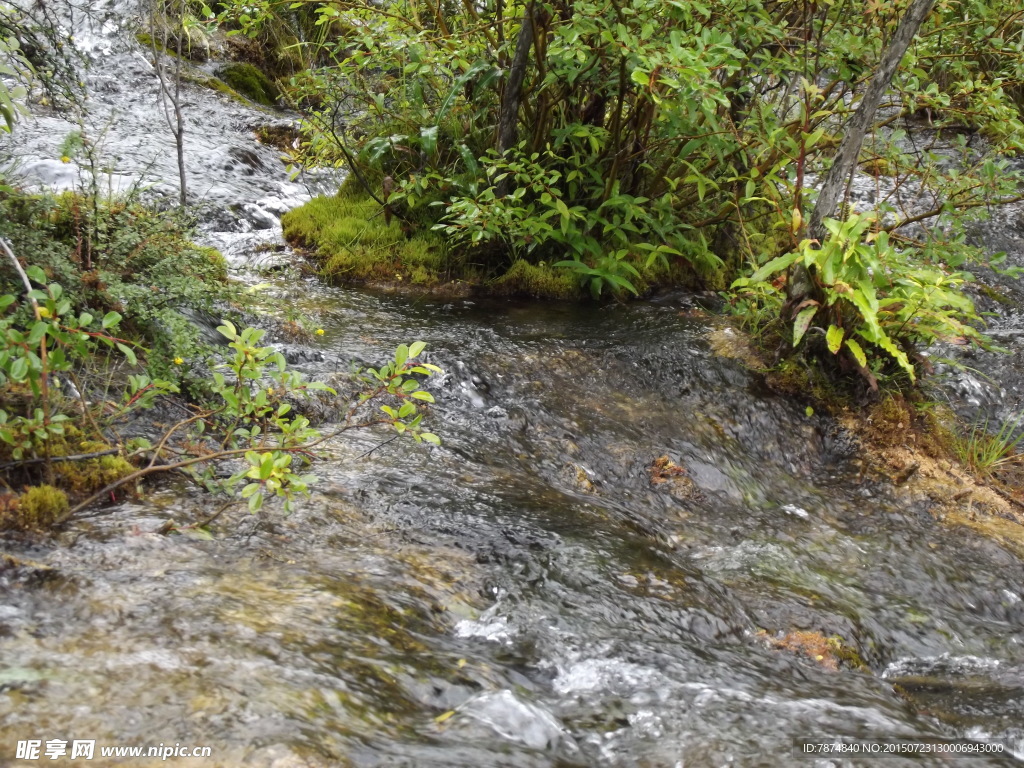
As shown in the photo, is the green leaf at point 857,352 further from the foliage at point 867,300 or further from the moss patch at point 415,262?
the moss patch at point 415,262

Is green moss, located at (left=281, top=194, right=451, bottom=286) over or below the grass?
over

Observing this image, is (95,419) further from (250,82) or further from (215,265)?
(250,82)

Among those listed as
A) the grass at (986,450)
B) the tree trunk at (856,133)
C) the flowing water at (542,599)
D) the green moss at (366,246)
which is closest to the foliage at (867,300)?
the tree trunk at (856,133)

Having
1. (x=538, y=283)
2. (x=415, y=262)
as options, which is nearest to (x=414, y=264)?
(x=415, y=262)

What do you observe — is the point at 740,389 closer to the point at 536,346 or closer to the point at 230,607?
the point at 536,346

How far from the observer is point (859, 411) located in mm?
5133

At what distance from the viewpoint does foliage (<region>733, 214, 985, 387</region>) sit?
14.7 feet

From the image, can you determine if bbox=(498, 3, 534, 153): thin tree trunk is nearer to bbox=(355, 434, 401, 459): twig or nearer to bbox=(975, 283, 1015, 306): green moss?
bbox=(355, 434, 401, 459): twig

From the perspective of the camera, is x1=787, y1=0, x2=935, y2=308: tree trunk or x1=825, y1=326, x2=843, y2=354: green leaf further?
x1=825, y1=326, x2=843, y2=354: green leaf

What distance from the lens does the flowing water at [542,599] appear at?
1.91 m

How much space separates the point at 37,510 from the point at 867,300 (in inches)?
175

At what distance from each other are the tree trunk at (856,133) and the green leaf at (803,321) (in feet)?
0.66

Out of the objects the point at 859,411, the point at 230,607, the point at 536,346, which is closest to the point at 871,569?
the point at 859,411

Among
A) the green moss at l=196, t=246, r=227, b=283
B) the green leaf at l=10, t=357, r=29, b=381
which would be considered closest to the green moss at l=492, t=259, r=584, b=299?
the green moss at l=196, t=246, r=227, b=283
